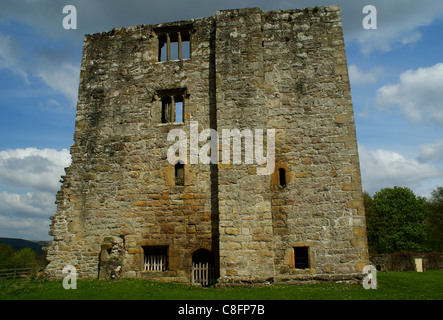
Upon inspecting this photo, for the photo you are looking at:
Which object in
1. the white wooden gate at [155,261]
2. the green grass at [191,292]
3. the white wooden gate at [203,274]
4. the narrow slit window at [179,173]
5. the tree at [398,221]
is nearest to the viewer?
the green grass at [191,292]

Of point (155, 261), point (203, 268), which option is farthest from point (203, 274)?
point (155, 261)

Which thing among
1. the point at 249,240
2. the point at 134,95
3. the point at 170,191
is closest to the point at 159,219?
the point at 170,191

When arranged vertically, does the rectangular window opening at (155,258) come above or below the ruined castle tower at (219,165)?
below

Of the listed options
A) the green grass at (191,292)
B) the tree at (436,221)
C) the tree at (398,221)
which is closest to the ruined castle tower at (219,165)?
the green grass at (191,292)

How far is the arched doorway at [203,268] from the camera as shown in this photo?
11289 millimetres

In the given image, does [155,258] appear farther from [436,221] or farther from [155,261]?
[436,221]

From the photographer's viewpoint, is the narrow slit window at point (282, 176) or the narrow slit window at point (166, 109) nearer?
the narrow slit window at point (282, 176)

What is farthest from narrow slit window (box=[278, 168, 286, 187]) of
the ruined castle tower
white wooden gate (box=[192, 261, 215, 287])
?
white wooden gate (box=[192, 261, 215, 287])

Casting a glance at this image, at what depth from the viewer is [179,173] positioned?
12.2 metres

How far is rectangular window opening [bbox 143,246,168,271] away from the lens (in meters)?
11.7

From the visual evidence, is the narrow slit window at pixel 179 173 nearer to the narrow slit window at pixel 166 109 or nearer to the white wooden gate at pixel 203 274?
the narrow slit window at pixel 166 109

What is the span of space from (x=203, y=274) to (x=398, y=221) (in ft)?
112
